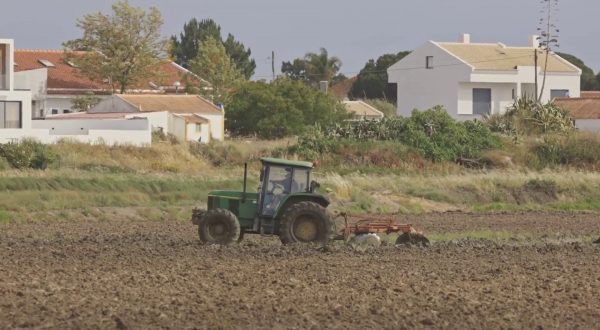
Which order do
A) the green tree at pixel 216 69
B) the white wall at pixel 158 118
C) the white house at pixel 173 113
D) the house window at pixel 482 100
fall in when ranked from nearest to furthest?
1. the white wall at pixel 158 118
2. the white house at pixel 173 113
3. the house window at pixel 482 100
4. the green tree at pixel 216 69

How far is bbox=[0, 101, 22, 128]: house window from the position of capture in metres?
61.7

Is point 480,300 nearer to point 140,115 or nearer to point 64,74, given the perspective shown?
point 140,115

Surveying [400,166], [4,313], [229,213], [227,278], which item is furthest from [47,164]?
[4,313]

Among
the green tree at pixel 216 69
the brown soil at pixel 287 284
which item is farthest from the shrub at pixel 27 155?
the green tree at pixel 216 69

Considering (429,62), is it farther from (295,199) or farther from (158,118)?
(295,199)

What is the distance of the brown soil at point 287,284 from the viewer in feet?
52.6

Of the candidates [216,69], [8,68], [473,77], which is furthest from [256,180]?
[216,69]

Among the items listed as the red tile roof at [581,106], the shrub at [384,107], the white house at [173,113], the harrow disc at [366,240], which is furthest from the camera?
the shrub at [384,107]

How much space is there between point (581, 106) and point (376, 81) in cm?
4579

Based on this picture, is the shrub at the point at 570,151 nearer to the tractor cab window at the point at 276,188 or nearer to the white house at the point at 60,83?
the white house at the point at 60,83

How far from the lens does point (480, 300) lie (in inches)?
707

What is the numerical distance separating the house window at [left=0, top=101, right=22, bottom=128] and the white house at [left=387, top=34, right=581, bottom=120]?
105 feet

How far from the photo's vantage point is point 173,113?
73.4 m

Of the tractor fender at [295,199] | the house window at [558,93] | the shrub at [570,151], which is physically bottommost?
the tractor fender at [295,199]
